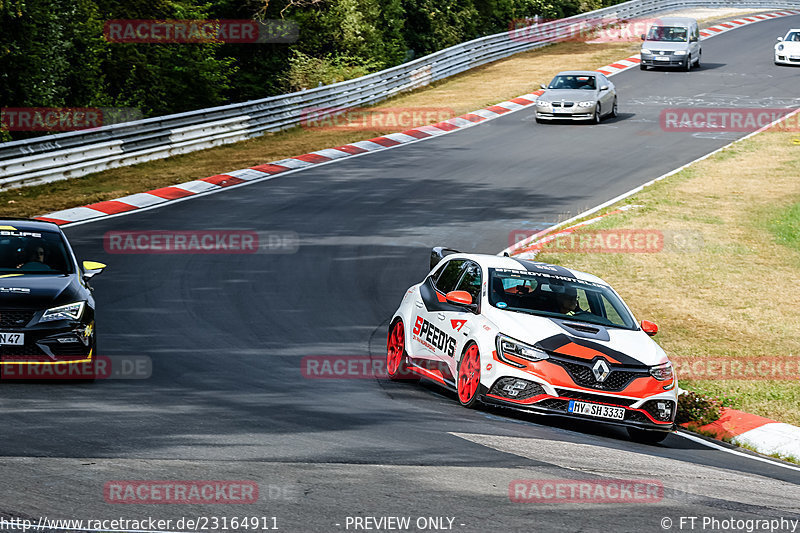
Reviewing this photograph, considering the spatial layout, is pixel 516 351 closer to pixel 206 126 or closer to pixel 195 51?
pixel 206 126

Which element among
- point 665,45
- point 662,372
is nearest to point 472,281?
point 662,372

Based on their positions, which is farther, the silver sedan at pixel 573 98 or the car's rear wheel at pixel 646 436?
the silver sedan at pixel 573 98

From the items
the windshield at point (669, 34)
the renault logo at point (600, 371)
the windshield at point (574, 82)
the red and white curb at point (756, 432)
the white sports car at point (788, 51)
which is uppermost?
the windshield at point (669, 34)

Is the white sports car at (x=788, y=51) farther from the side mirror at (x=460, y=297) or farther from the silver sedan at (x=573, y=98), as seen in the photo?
the side mirror at (x=460, y=297)

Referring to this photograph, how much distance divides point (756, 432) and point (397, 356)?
4.19 metres

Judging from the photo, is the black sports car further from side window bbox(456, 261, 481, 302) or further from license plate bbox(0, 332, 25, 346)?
side window bbox(456, 261, 481, 302)

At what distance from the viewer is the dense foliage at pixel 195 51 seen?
95.3 feet

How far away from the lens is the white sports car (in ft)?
149

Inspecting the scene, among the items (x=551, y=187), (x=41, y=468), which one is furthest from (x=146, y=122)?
(x=41, y=468)

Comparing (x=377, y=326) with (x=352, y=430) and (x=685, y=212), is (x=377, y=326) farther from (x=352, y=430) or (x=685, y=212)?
(x=685, y=212)

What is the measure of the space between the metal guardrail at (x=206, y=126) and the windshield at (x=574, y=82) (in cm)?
711

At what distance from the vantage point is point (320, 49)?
139ft

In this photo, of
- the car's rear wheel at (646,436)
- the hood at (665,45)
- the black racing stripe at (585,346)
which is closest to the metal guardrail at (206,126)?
the hood at (665,45)

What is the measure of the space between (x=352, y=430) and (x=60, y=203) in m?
15.1
